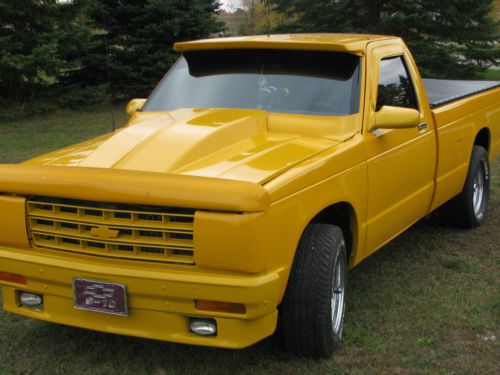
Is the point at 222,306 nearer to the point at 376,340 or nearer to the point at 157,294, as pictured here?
the point at 157,294

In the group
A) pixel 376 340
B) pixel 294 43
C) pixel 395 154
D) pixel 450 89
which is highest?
pixel 294 43

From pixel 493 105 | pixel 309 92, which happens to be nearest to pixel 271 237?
pixel 309 92

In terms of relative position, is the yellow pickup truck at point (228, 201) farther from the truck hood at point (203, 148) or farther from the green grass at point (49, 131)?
the green grass at point (49, 131)

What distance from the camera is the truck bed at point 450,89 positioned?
5689 millimetres

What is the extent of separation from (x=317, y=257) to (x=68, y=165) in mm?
1454

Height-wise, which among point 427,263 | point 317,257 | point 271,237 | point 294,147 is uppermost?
point 294,147

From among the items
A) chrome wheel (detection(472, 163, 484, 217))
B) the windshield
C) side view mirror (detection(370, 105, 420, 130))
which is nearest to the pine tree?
chrome wheel (detection(472, 163, 484, 217))

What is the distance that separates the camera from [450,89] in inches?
254

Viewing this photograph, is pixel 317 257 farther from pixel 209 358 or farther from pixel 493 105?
pixel 493 105

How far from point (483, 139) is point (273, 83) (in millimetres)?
3034

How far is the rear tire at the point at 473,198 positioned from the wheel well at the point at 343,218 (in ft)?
7.82

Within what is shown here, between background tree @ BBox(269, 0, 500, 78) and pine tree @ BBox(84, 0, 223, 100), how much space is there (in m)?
3.20

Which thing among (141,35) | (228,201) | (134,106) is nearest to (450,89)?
(134,106)

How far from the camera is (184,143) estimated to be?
11.8ft
